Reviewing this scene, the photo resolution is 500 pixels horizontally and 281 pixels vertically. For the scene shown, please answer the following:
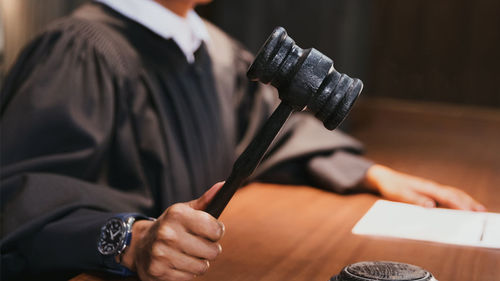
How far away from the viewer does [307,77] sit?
3.04 feet

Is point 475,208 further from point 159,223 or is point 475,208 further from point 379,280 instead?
point 159,223

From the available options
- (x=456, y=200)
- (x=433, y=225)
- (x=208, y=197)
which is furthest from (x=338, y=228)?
(x=208, y=197)

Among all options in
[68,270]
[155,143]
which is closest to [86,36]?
[155,143]

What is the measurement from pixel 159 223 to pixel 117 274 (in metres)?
0.16

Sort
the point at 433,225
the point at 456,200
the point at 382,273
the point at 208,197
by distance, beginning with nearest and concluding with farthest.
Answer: the point at 382,273, the point at 208,197, the point at 433,225, the point at 456,200

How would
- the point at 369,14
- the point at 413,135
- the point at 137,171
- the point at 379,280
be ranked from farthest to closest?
the point at 369,14
the point at 413,135
the point at 137,171
the point at 379,280

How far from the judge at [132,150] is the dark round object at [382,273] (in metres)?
0.19

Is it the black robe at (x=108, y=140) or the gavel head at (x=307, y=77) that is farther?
the black robe at (x=108, y=140)

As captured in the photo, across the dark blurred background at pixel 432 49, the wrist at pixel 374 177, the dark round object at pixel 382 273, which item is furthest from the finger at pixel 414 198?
the dark blurred background at pixel 432 49

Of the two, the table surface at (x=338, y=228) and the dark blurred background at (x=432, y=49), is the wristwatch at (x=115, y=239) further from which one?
the dark blurred background at (x=432, y=49)

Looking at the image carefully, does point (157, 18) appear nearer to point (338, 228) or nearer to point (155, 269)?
point (338, 228)

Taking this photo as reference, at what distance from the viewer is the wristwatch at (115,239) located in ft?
3.52

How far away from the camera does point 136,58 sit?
165 cm

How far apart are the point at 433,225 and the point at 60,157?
2.46 feet
